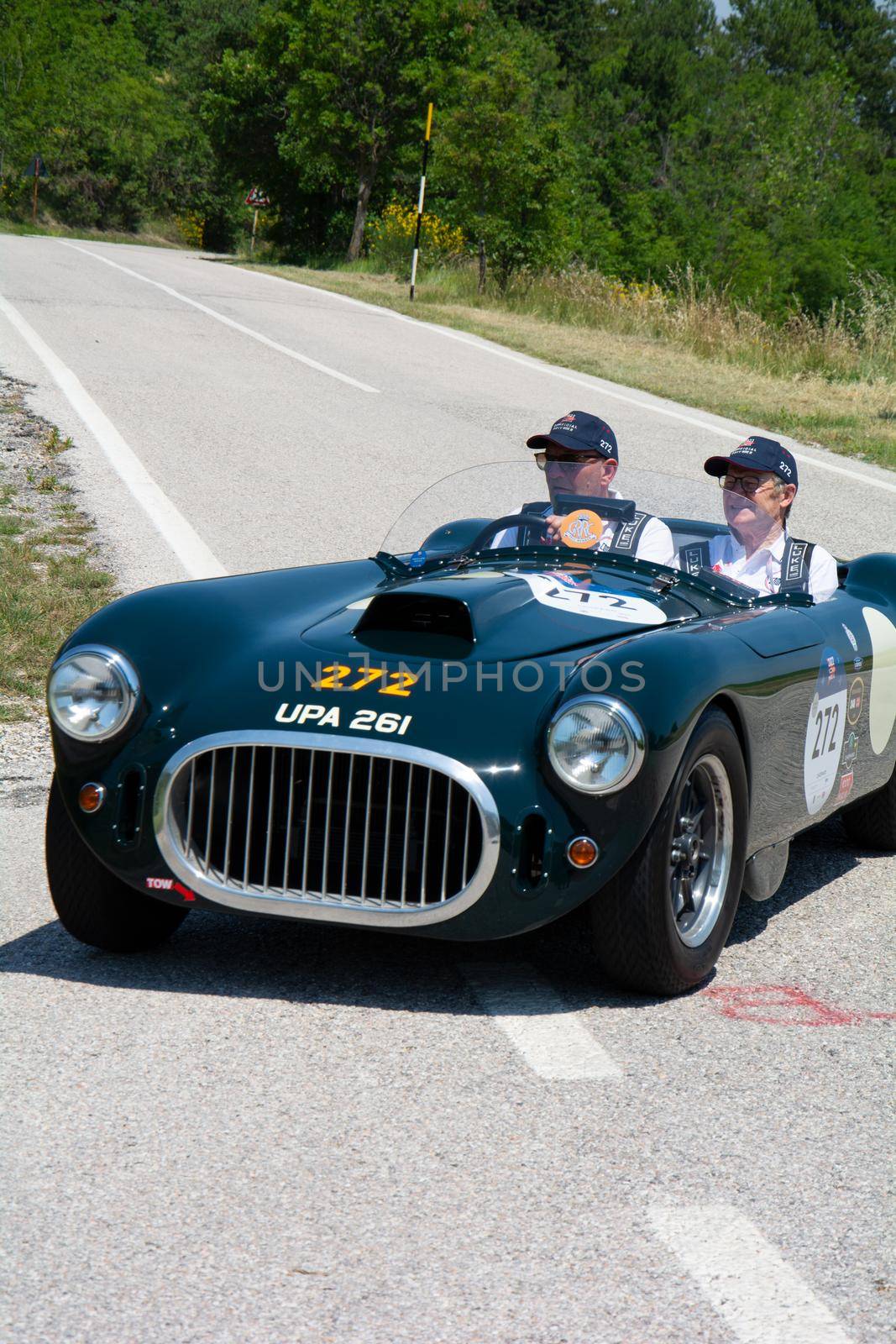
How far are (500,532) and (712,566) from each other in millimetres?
663

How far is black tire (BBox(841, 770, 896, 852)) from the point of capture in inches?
189

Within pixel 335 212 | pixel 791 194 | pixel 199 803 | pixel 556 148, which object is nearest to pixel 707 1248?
pixel 199 803

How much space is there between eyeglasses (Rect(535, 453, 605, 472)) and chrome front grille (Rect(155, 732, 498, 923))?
174 cm

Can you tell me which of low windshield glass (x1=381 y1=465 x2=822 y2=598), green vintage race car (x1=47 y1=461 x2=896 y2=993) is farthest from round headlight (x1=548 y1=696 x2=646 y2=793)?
low windshield glass (x1=381 y1=465 x2=822 y2=598)

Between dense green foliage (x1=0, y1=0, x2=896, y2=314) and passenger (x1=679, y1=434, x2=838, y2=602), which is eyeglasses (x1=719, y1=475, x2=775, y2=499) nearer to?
passenger (x1=679, y1=434, x2=838, y2=602)

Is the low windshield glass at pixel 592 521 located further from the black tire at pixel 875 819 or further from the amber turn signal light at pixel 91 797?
the amber turn signal light at pixel 91 797

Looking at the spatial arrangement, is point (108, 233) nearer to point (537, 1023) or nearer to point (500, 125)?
point (500, 125)

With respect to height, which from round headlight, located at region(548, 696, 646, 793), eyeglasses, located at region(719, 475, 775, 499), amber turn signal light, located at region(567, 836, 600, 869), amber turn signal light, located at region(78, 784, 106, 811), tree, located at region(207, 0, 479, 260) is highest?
tree, located at region(207, 0, 479, 260)

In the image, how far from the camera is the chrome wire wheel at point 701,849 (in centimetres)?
353

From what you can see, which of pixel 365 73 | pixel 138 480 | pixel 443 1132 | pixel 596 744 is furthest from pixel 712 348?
pixel 365 73

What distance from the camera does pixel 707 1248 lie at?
241 centimetres

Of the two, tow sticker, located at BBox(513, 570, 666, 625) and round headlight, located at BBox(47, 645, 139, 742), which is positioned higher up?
tow sticker, located at BBox(513, 570, 666, 625)

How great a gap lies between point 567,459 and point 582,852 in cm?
183

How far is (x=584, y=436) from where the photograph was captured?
4.74m
